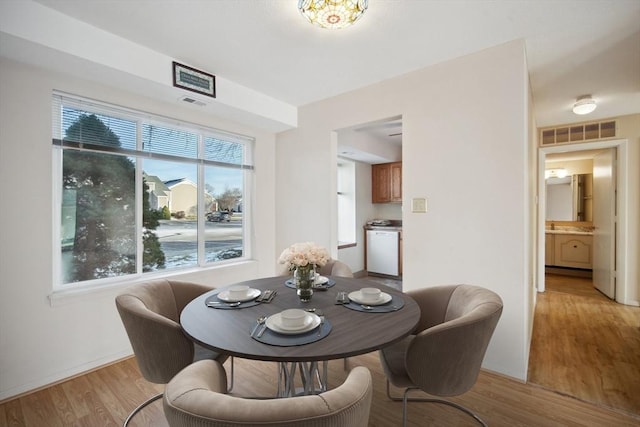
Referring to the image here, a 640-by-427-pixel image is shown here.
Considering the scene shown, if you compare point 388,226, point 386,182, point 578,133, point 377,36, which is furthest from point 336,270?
point 578,133

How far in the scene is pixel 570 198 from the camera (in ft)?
19.0

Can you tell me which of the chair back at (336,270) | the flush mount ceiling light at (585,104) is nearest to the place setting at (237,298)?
the chair back at (336,270)

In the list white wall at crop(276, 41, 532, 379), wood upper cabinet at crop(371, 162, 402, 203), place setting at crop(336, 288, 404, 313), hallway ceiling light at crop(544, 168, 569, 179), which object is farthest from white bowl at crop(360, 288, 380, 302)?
hallway ceiling light at crop(544, 168, 569, 179)

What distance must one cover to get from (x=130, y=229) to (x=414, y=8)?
9.27 ft

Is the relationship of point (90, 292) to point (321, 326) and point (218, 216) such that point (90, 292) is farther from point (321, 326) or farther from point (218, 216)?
point (321, 326)

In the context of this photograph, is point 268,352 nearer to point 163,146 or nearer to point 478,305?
point 478,305

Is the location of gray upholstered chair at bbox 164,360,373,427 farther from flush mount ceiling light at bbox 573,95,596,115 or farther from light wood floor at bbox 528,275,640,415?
flush mount ceiling light at bbox 573,95,596,115

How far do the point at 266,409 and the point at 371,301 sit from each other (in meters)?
1.00

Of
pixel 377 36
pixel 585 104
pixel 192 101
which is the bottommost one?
pixel 192 101

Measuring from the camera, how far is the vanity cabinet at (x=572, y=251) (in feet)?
17.3

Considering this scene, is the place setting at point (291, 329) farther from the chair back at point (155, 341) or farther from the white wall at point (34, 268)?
the white wall at point (34, 268)

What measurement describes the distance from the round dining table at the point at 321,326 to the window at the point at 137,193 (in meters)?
1.36

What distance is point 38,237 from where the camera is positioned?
6.78 ft

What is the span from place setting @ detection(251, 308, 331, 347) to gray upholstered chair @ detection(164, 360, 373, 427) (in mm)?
379
